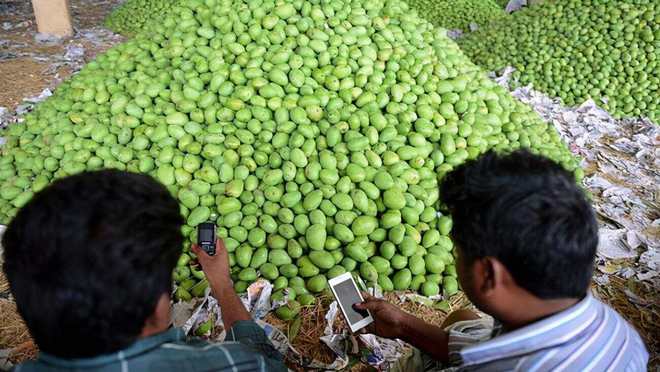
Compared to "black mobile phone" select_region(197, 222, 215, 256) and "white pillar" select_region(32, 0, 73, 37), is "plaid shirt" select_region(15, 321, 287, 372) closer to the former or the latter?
"black mobile phone" select_region(197, 222, 215, 256)

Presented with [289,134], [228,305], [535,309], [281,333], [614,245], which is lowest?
[614,245]


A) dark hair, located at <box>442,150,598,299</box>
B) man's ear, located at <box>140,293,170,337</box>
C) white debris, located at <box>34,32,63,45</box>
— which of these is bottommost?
white debris, located at <box>34,32,63,45</box>

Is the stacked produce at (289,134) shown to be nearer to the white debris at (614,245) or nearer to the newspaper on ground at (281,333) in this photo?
the newspaper on ground at (281,333)

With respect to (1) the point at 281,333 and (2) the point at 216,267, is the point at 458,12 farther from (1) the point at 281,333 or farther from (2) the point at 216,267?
(2) the point at 216,267

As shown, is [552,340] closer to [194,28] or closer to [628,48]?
[194,28]

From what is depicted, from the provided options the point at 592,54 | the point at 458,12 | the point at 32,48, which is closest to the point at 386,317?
the point at 592,54

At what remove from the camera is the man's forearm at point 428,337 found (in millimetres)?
1797

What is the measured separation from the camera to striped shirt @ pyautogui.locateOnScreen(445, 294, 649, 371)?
1084 millimetres

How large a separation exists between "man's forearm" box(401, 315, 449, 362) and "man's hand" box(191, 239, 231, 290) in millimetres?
726

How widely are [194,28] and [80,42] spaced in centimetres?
467

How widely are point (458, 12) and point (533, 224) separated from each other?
714 cm

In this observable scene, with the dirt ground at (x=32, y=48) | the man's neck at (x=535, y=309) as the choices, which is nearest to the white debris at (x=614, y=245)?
the man's neck at (x=535, y=309)

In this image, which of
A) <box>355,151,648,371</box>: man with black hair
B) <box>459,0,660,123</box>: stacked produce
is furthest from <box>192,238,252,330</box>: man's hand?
<box>459,0,660,123</box>: stacked produce

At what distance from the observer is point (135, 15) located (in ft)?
25.3
